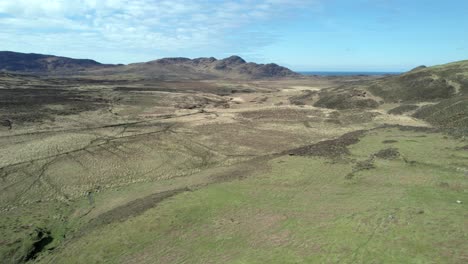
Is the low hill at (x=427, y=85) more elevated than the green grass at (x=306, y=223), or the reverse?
the low hill at (x=427, y=85)

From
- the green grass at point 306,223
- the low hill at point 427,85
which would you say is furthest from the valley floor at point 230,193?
the low hill at point 427,85

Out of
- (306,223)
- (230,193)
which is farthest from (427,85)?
(306,223)

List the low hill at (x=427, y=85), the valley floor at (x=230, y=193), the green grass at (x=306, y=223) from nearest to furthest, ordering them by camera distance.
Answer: the green grass at (x=306, y=223) < the valley floor at (x=230, y=193) < the low hill at (x=427, y=85)

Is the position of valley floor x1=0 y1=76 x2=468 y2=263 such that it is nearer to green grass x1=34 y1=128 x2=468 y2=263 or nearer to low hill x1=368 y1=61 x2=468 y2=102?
green grass x1=34 y1=128 x2=468 y2=263

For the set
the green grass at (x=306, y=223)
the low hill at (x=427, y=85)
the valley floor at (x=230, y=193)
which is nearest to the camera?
the green grass at (x=306, y=223)

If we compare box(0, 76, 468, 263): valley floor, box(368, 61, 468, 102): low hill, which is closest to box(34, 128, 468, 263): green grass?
box(0, 76, 468, 263): valley floor

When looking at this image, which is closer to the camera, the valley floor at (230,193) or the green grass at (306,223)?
the green grass at (306,223)

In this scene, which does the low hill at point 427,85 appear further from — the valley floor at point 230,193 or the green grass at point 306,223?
the green grass at point 306,223

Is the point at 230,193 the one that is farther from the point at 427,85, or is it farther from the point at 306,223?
the point at 427,85

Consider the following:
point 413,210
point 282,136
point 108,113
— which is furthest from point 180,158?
point 108,113
